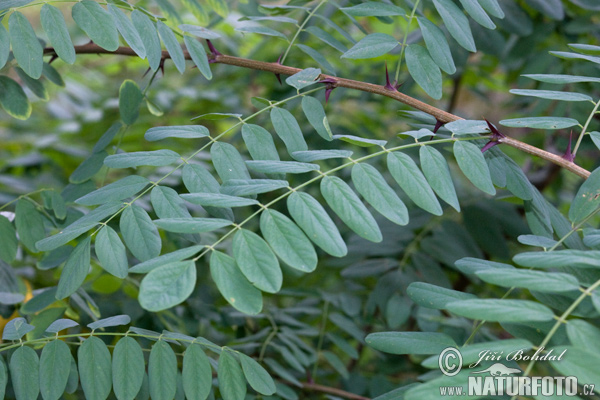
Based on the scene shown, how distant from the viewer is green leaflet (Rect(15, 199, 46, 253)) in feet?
2.78

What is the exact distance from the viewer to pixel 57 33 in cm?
72

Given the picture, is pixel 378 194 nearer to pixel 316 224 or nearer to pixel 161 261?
pixel 316 224

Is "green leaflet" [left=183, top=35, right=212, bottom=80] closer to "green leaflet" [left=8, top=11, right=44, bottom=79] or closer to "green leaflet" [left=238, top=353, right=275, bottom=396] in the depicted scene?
"green leaflet" [left=8, top=11, right=44, bottom=79]

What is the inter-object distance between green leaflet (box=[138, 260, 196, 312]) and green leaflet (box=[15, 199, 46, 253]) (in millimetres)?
434

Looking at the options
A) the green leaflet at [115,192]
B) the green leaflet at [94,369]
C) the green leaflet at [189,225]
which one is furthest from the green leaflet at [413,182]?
the green leaflet at [94,369]

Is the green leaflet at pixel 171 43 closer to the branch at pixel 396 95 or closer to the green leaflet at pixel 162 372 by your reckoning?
the branch at pixel 396 95

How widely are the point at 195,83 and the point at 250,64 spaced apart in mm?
1402

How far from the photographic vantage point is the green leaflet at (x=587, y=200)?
665mm

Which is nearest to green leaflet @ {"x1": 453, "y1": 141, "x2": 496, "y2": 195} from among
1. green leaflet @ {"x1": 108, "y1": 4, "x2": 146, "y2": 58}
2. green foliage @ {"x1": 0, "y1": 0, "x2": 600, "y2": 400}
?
green foliage @ {"x1": 0, "y1": 0, "x2": 600, "y2": 400}

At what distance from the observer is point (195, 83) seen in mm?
2133

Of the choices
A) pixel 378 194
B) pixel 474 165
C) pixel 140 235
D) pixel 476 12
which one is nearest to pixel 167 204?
pixel 140 235

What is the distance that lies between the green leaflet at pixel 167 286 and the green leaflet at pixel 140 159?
19 cm

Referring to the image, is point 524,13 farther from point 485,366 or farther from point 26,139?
point 26,139

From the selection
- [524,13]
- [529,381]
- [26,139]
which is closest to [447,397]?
[529,381]
